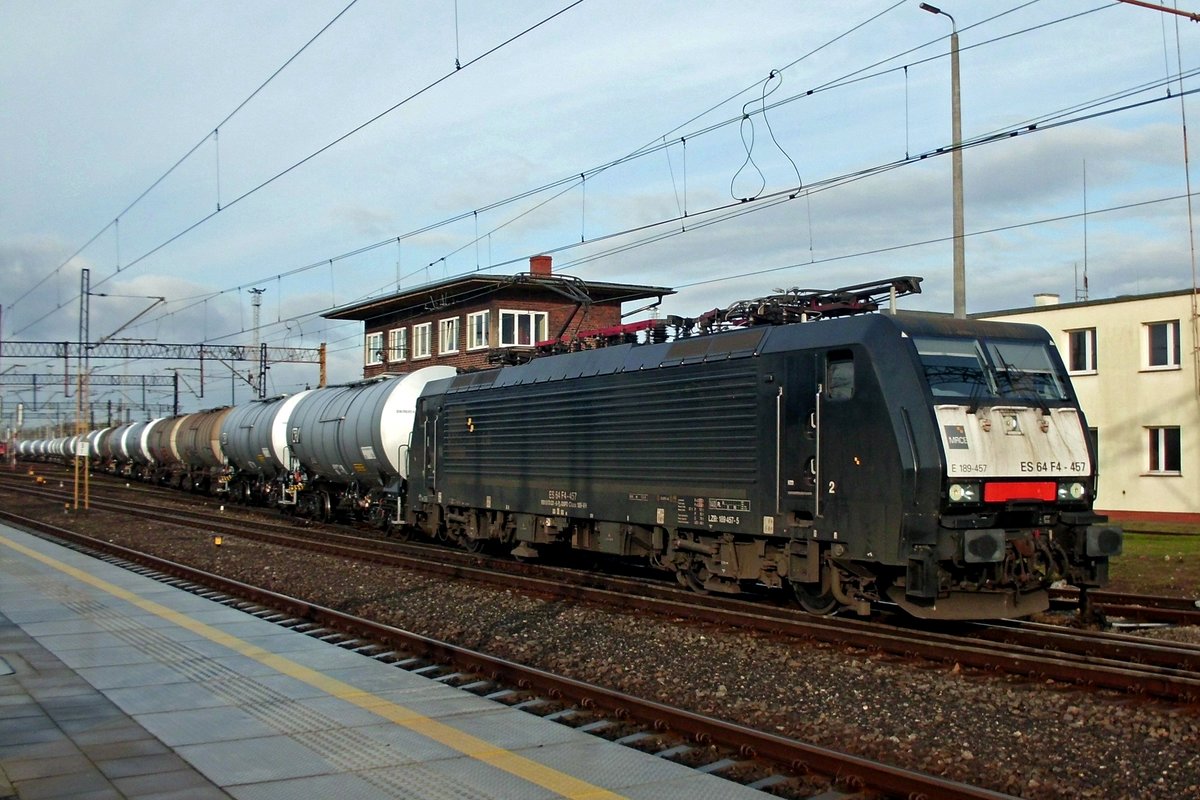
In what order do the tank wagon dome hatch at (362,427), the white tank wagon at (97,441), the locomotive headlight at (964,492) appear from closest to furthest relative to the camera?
the locomotive headlight at (964,492), the tank wagon dome hatch at (362,427), the white tank wagon at (97,441)

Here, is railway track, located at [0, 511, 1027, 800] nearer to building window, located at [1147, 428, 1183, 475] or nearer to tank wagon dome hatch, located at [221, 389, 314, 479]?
tank wagon dome hatch, located at [221, 389, 314, 479]

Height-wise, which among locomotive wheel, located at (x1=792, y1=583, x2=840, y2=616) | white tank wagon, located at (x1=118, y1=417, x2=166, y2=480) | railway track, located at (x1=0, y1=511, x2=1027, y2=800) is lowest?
railway track, located at (x1=0, y1=511, x2=1027, y2=800)

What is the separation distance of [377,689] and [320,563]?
37.8 ft

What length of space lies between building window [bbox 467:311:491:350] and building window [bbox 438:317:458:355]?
1.18 meters

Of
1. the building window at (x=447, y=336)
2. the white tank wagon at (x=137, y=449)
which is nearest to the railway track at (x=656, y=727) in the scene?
the building window at (x=447, y=336)

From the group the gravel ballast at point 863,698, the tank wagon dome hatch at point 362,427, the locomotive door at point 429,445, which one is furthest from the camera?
the tank wagon dome hatch at point 362,427

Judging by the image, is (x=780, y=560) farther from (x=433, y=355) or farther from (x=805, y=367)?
(x=433, y=355)

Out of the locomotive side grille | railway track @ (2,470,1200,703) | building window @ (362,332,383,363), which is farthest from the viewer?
building window @ (362,332,383,363)

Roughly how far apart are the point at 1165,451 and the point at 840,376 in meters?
23.4

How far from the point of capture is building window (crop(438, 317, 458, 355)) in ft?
147

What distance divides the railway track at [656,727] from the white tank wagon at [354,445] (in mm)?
11942

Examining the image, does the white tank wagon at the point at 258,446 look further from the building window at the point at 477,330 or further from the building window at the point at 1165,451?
the building window at the point at 1165,451

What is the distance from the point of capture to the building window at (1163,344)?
30617mm

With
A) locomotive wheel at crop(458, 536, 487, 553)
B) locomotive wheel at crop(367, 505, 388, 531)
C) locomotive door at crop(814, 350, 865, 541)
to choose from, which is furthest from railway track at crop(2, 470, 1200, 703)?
locomotive wheel at crop(367, 505, 388, 531)
